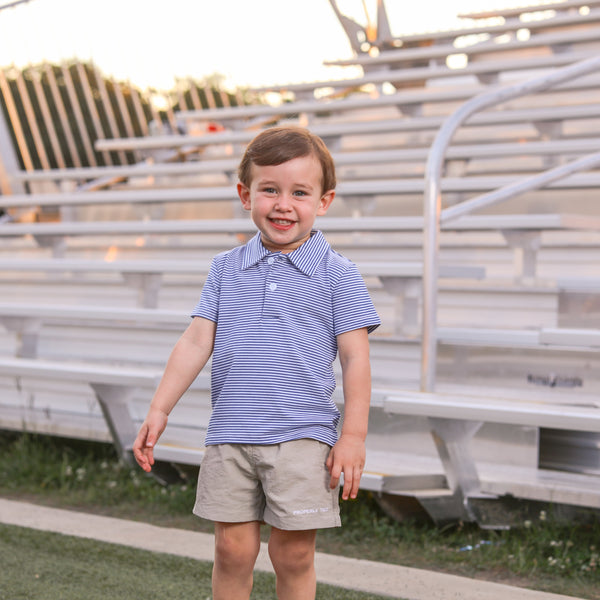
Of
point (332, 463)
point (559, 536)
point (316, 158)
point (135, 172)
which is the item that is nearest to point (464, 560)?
point (559, 536)

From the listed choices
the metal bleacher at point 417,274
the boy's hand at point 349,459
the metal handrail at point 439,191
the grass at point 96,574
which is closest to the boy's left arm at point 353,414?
the boy's hand at point 349,459

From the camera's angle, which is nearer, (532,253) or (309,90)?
(532,253)

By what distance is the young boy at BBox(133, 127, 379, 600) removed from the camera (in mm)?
1637

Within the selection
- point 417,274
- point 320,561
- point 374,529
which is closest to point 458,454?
point 374,529

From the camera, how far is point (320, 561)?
240cm

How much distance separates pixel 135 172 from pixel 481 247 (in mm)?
2382

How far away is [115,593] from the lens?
7.14ft

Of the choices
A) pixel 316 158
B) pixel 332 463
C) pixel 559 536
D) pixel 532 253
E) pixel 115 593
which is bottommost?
pixel 559 536

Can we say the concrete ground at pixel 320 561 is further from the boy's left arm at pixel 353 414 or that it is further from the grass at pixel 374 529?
the boy's left arm at pixel 353 414

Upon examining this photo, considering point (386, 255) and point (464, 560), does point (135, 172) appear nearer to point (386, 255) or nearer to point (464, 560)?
point (386, 255)

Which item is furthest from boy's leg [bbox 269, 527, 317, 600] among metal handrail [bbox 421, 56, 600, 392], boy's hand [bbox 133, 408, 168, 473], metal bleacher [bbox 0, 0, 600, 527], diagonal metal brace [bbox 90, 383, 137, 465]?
diagonal metal brace [bbox 90, 383, 137, 465]

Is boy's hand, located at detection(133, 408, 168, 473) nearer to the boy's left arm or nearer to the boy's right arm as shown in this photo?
the boy's right arm

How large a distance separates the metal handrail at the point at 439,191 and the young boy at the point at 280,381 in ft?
3.22

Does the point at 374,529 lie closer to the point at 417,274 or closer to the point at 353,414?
the point at 417,274
